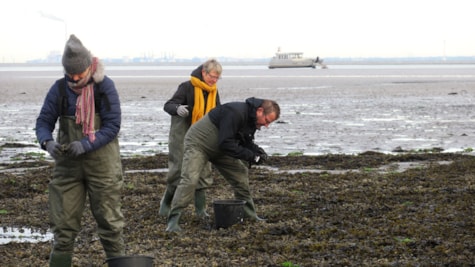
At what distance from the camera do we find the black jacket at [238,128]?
9.70 m

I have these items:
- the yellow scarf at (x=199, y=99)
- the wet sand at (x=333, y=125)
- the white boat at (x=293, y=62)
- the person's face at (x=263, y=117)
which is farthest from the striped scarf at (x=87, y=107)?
the white boat at (x=293, y=62)

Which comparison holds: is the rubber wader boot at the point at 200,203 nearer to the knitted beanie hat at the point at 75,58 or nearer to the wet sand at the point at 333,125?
the knitted beanie hat at the point at 75,58

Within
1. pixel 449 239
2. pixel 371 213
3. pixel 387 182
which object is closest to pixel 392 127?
pixel 387 182

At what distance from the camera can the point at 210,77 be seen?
10.6m

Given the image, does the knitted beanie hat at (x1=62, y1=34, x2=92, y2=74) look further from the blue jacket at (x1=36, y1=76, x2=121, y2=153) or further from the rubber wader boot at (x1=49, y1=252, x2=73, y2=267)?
the rubber wader boot at (x1=49, y1=252, x2=73, y2=267)

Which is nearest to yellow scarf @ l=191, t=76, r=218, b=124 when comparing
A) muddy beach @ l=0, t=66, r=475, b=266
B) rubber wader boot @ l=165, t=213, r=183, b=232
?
rubber wader boot @ l=165, t=213, r=183, b=232

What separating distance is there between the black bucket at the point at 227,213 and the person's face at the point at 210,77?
4.54 feet

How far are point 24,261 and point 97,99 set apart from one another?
8.12 ft

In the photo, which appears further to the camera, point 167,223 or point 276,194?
point 276,194

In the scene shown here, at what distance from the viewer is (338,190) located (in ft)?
44.3

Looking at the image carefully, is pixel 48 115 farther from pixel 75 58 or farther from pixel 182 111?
pixel 182 111

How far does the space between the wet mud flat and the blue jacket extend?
1.88 metres

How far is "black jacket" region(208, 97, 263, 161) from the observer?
9695mm

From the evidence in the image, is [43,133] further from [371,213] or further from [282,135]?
[282,135]
